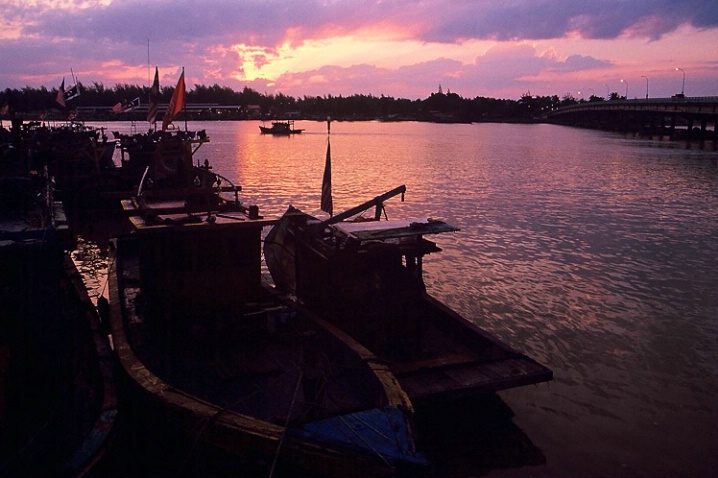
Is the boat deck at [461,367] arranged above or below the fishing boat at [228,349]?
below

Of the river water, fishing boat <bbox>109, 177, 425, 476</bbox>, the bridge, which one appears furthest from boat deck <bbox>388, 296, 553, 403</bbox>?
the bridge

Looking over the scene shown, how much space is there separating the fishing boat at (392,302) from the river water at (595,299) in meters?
1.68

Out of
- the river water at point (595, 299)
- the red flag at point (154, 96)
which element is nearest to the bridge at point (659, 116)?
the river water at point (595, 299)

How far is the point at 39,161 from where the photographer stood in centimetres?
2177

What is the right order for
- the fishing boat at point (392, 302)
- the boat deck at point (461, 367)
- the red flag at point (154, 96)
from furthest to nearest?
1. the red flag at point (154, 96)
2. the fishing boat at point (392, 302)
3. the boat deck at point (461, 367)

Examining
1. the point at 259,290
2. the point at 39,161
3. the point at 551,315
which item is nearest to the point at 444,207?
the point at 551,315

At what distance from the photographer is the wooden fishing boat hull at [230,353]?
691cm

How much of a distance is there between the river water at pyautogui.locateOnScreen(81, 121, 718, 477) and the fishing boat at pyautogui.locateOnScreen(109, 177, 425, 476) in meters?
3.77

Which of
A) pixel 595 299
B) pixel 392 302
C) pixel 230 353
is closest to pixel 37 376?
pixel 230 353

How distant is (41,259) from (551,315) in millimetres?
14168

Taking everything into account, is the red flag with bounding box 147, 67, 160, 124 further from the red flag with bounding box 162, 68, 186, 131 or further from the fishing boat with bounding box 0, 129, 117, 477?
the fishing boat with bounding box 0, 129, 117, 477

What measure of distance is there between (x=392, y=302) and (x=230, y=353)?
10.4ft

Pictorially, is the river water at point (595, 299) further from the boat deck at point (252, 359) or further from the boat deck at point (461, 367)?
the boat deck at point (252, 359)

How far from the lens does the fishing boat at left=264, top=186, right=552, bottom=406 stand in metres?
10.2
